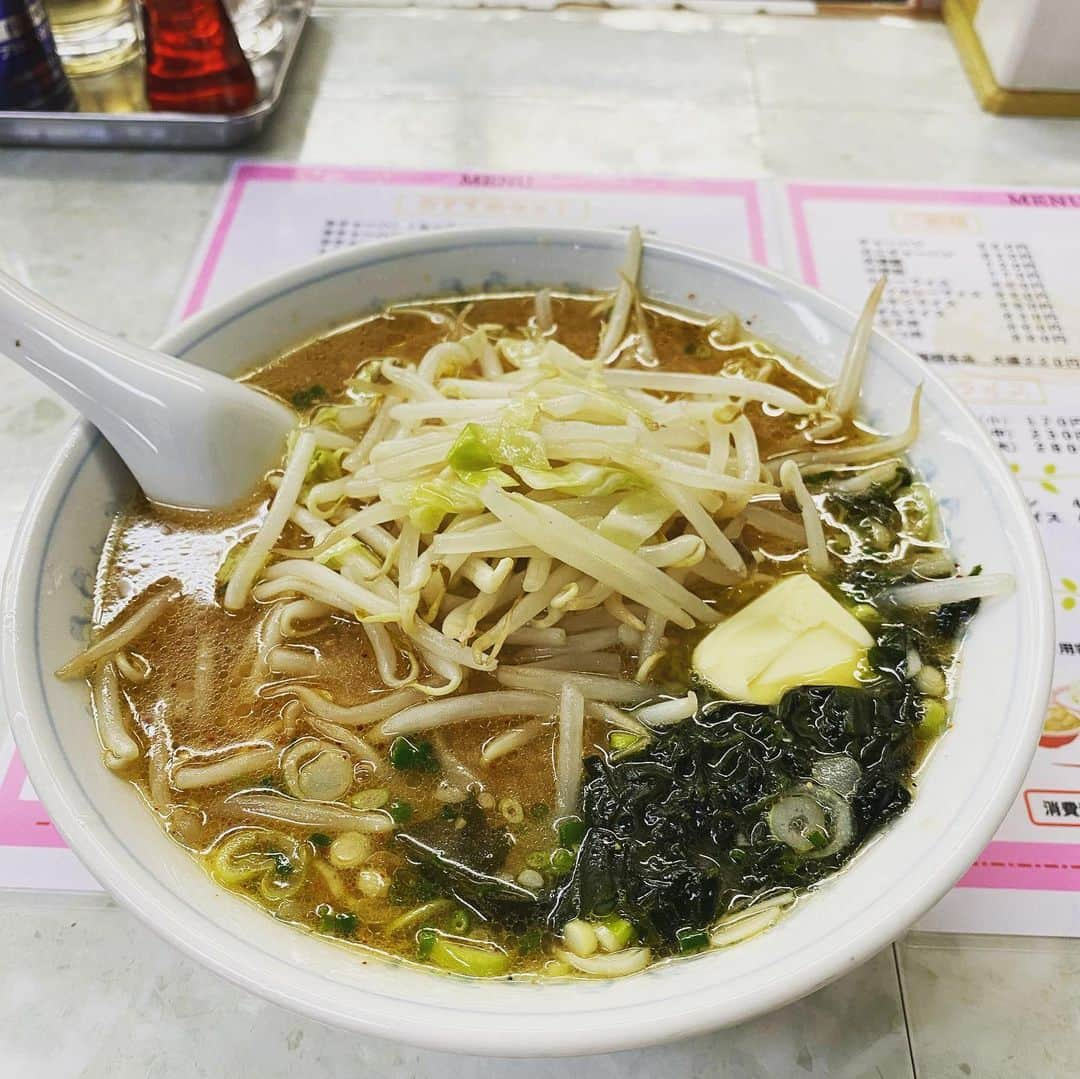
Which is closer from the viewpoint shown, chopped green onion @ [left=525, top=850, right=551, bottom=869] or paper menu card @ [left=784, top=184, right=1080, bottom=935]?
chopped green onion @ [left=525, top=850, right=551, bottom=869]

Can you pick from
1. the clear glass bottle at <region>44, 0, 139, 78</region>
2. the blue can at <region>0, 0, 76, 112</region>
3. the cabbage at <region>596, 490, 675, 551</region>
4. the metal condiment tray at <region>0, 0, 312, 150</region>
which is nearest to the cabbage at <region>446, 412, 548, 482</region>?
the cabbage at <region>596, 490, 675, 551</region>

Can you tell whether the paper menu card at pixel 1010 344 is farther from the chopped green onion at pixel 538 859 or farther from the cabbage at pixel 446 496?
the cabbage at pixel 446 496

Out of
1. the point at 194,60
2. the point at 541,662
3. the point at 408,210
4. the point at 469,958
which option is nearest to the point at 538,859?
the point at 469,958

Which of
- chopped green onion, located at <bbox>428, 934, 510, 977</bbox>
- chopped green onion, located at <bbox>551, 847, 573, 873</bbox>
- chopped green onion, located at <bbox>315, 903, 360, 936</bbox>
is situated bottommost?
chopped green onion, located at <bbox>315, 903, 360, 936</bbox>

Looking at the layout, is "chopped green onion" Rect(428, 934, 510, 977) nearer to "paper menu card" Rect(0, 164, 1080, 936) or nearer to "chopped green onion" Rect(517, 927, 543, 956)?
"chopped green onion" Rect(517, 927, 543, 956)

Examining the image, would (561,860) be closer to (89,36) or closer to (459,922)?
(459,922)

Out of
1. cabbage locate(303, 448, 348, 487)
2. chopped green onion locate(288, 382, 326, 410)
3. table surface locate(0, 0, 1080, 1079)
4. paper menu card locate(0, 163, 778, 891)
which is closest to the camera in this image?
table surface locate(0, 0, 1080, 1079)

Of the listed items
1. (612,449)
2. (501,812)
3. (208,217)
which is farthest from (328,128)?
(501,812)
